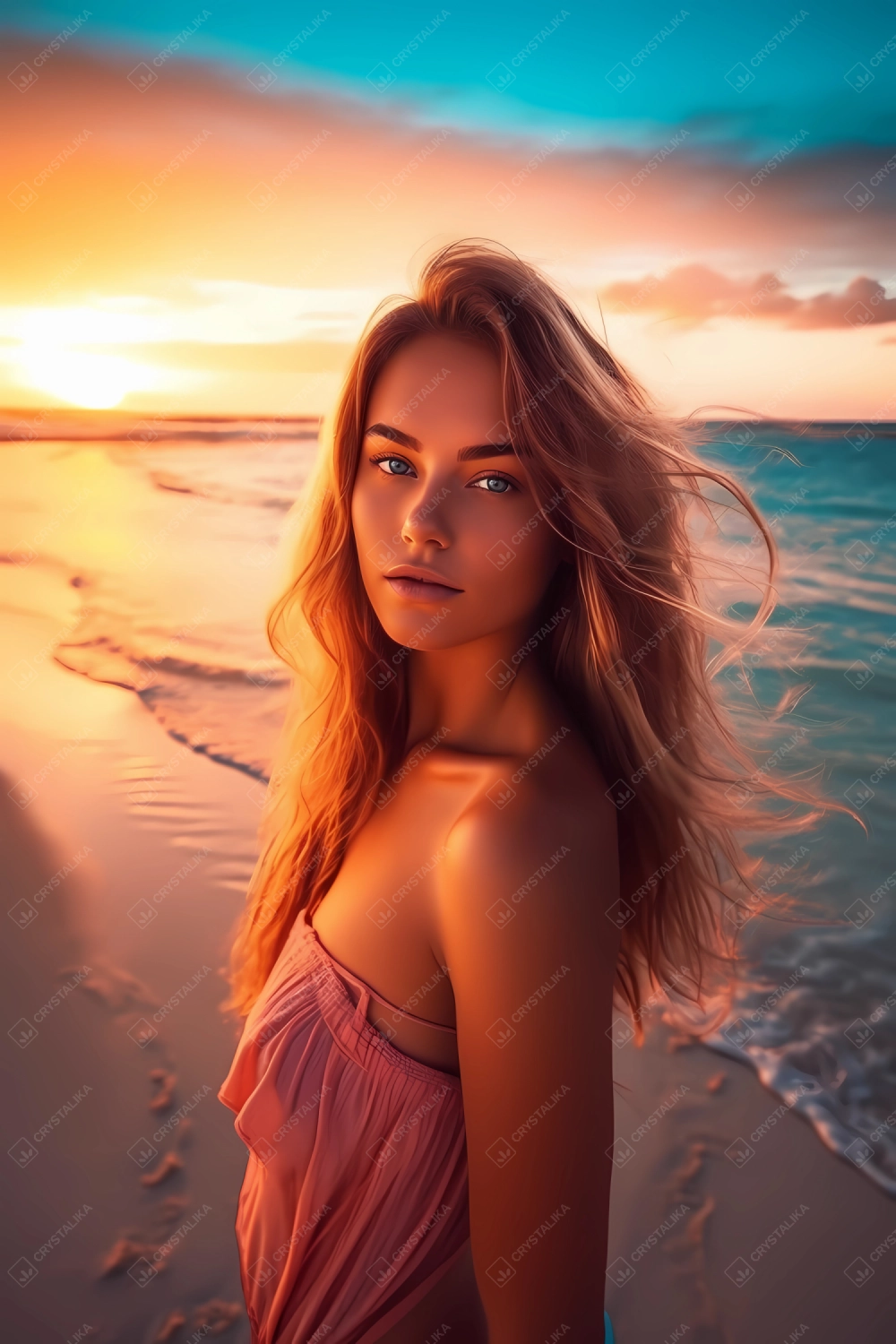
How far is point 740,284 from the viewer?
1422cm

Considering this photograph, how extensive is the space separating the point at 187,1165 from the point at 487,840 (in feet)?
8.22

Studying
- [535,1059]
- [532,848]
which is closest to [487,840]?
[532,848]

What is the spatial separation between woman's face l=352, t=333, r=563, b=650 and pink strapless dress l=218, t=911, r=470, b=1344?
0.60 m

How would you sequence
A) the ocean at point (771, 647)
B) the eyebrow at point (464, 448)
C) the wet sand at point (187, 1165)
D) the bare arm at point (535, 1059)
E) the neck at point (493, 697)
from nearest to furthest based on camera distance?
the bare arm at point (535, 1059), the eyebrow at point (464, 448), the neck at point (493, 697), the wet sand at point (187, 1165), the ocean at point (771, 647)

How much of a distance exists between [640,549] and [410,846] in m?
0.62

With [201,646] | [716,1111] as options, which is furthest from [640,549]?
[201,646]

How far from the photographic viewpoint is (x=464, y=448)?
1.36 metres

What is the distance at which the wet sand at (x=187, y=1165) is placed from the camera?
8.80ft

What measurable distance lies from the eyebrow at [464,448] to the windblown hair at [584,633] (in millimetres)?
23

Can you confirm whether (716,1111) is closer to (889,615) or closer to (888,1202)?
(888,1202)

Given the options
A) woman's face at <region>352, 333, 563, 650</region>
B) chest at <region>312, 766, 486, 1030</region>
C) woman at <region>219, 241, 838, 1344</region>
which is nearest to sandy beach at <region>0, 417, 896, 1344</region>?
woman at <region>219, 241, 838, 1344</region>

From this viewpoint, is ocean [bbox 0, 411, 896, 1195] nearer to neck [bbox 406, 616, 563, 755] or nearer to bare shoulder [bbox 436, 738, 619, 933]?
neck [bbox 406, 616, 563, 755]

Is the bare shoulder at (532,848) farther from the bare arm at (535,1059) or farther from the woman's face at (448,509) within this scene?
the woman's face at (448,509)

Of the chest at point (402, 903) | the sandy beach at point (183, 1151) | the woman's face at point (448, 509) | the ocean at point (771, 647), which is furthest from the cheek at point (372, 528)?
the sandy beach at point (183, 1151)
